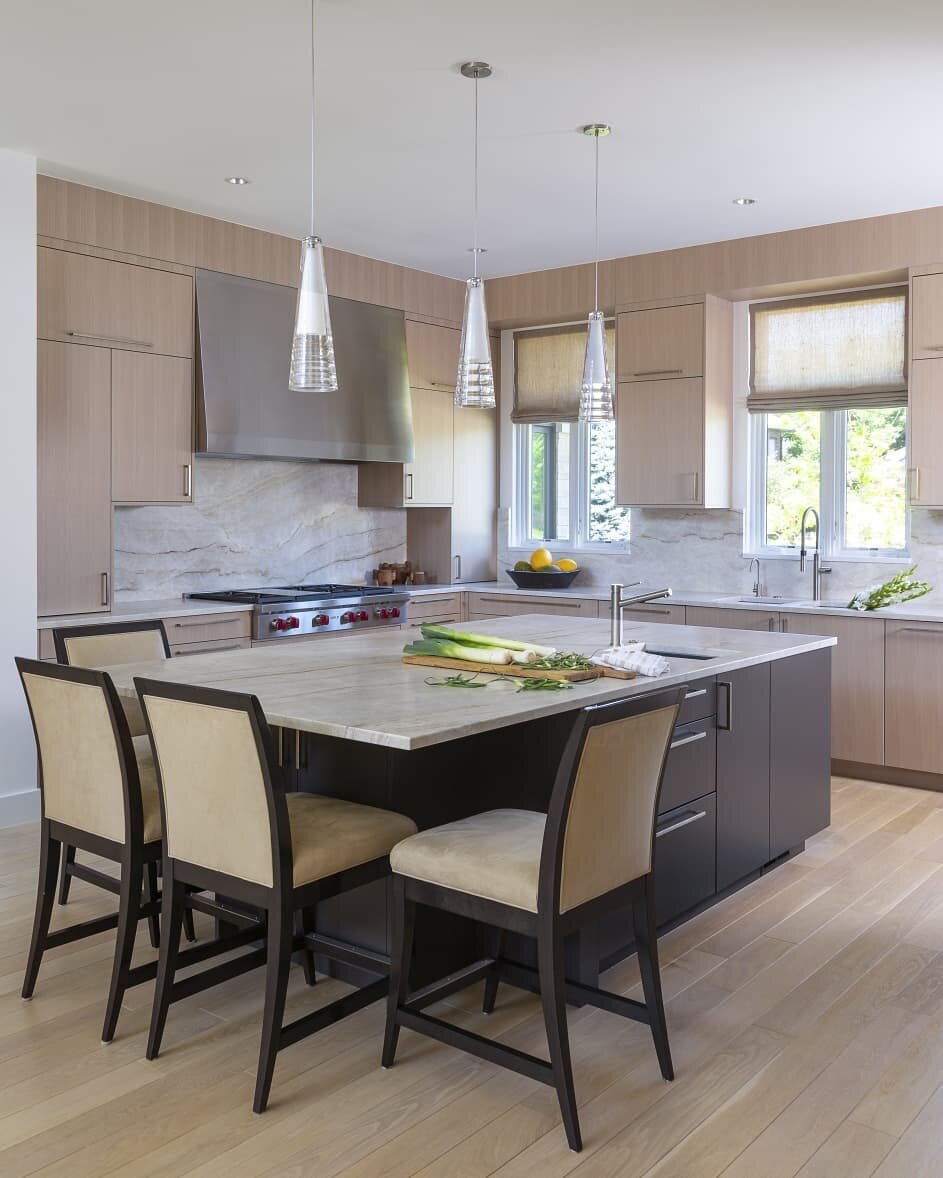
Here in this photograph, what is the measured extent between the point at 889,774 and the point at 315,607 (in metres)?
2.85

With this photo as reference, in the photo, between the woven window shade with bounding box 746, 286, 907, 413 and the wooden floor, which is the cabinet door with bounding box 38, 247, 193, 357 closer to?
the wooden floor

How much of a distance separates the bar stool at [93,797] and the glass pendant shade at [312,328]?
88cm

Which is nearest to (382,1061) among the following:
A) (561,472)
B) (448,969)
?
(448,969)

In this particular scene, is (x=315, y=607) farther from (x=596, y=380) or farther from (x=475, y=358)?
(x=475, y=358)

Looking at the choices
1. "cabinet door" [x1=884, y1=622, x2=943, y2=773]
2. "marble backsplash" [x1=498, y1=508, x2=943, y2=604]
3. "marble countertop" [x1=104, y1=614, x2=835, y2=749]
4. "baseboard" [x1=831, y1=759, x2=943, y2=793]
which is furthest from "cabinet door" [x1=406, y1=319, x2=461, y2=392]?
"baseboard" [x1=831, y1=759, x2=943, y2=793]

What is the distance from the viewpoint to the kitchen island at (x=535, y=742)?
2.71m

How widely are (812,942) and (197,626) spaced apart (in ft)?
9.60

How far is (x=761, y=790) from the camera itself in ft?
12.6

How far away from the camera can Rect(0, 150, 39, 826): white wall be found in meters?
4.34

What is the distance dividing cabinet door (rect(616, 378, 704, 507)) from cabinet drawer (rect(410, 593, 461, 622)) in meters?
1.14

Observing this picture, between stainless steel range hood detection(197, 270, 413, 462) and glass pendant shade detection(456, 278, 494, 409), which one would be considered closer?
glass pendant shade detection(456, 278, 494, 409)

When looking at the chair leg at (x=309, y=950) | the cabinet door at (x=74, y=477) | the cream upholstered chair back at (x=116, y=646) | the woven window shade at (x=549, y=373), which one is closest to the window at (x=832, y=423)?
the woven window shade at (x=549, y=373)

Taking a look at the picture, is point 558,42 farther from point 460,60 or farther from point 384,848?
point 384,848

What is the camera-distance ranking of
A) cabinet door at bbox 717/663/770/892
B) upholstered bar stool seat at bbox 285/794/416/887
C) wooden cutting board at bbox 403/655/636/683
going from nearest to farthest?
upholstered bar stool seat at bbox 285/794/416/887, wooden cutting board at bbox 403/655/636/683, cabinet door at bbox 717/663/770/892
